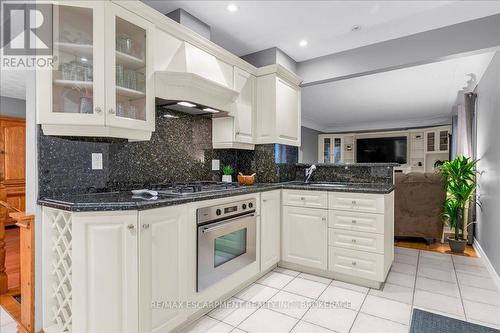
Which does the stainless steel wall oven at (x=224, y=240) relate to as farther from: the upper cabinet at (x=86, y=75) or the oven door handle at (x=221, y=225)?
the upper cabinet at (x=86, y=75)

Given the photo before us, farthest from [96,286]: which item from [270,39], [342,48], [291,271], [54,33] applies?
[342,48]

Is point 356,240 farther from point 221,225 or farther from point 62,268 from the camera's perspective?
point 62,268

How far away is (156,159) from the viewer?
2396 mm

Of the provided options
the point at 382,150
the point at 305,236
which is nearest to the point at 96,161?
the point at 305,236

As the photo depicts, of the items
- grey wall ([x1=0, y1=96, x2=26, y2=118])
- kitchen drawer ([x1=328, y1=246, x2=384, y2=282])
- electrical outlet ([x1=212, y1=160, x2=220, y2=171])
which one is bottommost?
kitchen drawer ([x1=328, y1=246, x2=384, y2=282])

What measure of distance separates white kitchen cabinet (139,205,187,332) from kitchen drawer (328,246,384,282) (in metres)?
1.50

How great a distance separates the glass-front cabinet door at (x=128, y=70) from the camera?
174 centimetres

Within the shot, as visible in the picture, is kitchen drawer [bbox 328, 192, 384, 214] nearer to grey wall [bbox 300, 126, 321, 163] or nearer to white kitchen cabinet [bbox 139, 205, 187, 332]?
white kitchen cabinet [bbox 139, 205, 187, 332]

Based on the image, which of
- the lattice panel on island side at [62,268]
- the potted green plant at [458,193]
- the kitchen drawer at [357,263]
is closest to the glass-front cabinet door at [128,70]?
the lattice panel on island side at [62,268]

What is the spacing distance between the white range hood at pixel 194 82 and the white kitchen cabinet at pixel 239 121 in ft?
0.75

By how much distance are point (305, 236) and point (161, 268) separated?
5.19 feet

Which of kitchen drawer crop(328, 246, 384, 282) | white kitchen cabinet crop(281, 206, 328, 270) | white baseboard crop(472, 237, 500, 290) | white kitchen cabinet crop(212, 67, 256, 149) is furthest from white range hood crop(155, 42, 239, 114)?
white baseboard crop(472, 237, 500, 290)

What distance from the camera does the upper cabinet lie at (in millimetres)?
1624

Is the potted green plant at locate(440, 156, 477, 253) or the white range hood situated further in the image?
the potted green plant at locate(440, 156, 477, 253)
